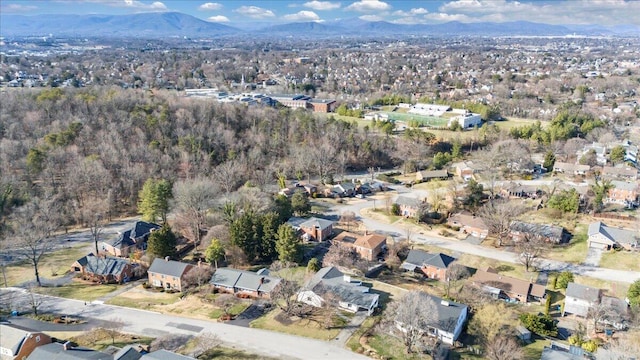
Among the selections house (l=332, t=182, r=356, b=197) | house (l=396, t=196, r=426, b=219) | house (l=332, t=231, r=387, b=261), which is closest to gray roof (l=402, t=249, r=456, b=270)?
house (l=332, t=231, r=387, b=261)

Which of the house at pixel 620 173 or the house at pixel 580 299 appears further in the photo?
the house at pixel 620 173

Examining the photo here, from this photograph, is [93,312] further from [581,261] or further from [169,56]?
[169,56]

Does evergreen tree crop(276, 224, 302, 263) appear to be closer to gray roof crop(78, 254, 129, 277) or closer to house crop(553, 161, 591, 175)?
gray roof crop(78, 254, 129, 277)

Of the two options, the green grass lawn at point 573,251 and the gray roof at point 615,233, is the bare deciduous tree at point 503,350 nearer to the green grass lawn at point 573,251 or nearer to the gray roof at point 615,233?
the green grass lawn at point 573,251

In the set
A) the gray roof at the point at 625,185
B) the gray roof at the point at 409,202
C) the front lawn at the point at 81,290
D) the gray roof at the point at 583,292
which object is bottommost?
the front lawn at the point at 81,290

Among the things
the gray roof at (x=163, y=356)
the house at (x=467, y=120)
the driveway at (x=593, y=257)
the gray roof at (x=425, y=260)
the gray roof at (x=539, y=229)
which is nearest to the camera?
the gray roof at (x=163, y=356)

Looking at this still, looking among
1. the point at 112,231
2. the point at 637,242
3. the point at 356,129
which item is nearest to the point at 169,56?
the point at 356,129

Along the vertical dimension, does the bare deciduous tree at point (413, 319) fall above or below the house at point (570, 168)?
below

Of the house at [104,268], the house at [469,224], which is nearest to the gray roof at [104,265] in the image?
the house at [104,268]

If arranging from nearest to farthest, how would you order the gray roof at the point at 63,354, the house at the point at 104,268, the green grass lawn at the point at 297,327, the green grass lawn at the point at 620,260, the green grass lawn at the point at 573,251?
the gray roof at the point at 63,354
the green grass lawn at the point at 297,327
the house at the point at 104,268
the green grass lawn at the point at 620,260
the green grass lawn at the point at 573,251
